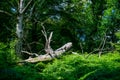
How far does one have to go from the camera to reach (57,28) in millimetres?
25938

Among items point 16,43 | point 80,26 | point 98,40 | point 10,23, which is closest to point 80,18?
point 80,26

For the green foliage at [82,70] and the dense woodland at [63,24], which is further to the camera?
the dense woodland at [63,24]

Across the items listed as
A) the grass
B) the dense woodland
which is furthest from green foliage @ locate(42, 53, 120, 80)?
the dense woodland

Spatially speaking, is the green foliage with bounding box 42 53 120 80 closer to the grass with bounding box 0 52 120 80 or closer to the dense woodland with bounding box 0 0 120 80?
the grass with bounding box 0 52 120 80

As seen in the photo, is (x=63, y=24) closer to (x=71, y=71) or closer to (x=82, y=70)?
(x=82, y=70)

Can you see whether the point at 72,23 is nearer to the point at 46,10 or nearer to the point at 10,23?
the point at 46,10

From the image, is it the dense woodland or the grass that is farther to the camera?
the dense woodland

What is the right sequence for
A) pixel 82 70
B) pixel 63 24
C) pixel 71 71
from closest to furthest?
pixel 71 71
pixel 82 70
pixel 63 24

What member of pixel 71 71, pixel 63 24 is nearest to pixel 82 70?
pixel 71 71

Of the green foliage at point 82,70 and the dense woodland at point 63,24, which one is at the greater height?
the green foliage at point 82,70

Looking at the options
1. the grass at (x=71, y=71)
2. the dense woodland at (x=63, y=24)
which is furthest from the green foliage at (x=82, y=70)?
the dense woodland at (x=63, y=24)

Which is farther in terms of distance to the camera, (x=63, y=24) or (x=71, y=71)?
(x=63, y=24)

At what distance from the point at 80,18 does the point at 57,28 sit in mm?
2074

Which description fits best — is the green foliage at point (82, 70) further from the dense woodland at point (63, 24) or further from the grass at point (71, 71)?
the dense woodland at point (63, 24)
